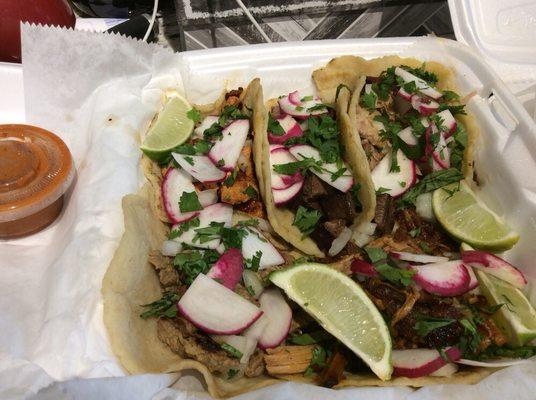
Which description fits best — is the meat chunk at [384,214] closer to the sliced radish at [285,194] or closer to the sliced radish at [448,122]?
the sliced radish at [285,194]

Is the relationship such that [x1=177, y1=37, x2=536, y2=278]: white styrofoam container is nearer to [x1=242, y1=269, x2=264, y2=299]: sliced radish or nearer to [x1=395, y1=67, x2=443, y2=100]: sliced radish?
[x1=395, y1=67, x2=443, y2=100]: sliced radish

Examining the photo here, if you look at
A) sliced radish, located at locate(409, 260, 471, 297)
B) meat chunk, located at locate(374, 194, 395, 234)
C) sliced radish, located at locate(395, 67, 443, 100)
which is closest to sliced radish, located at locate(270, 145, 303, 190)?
meat chunk, located at locate(374, 194, 395, 234)

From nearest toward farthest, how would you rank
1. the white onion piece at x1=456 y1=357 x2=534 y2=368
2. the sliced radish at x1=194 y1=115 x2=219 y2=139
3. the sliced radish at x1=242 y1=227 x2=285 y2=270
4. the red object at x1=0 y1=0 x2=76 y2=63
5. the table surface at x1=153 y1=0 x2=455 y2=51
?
1. the white onion piece at x1=456 y1=357 x2=534 y2=368
2. the sliced radish at x1=242 y1=227 x2=285 y2=270
3. the sliced radish at x1=194 y1=115 x2=219 y2=139
4. the red object at x1=0 y1=0 x2=76 y2=63
5. the table surface at x1=153 y1=0 x2=455 y2=51

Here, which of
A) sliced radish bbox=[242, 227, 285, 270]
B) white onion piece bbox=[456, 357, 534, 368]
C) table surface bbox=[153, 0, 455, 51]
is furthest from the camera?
table surface bbox=[153, 0, 455, 51]

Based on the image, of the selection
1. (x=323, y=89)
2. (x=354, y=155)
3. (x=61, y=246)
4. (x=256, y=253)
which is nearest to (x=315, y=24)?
(x=323, y=89)

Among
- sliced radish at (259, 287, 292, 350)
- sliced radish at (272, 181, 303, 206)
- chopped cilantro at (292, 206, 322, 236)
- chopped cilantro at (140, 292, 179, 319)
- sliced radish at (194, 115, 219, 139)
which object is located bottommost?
chopped cilantro at (140, 292, 179, 319)

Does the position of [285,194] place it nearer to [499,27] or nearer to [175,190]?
[175,190]

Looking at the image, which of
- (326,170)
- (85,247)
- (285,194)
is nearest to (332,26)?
(326,170)

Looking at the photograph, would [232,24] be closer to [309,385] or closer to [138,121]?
[138,121]
